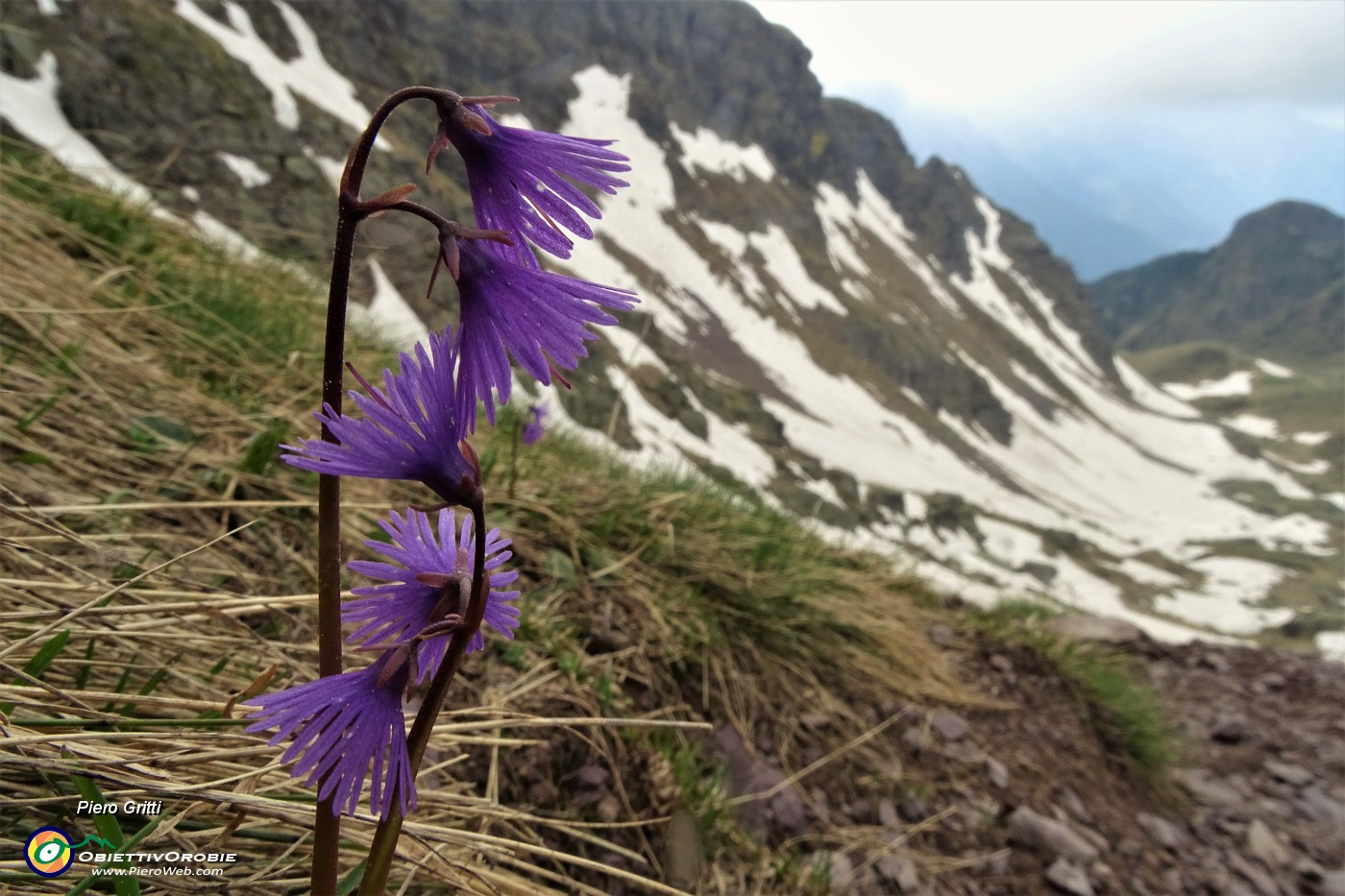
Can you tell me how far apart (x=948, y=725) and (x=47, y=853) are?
12.3ft

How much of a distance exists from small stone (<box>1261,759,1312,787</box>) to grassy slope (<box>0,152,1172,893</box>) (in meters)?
3.10

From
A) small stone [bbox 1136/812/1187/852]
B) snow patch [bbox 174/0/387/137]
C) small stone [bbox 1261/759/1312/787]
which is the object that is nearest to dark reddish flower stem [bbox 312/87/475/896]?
small stone [bbox 1136/812/1187/852]

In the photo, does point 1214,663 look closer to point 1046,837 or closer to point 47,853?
point 1046,837

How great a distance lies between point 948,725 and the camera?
13.2 ft

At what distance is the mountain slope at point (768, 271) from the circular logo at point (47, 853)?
3.84ft

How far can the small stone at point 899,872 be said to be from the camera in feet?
9.59

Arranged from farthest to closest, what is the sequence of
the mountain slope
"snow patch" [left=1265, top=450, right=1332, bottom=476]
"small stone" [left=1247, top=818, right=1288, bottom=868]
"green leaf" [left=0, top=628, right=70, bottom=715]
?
"snow patch" [left=1265, top=450, right=1332, bottom=476] → the mountain slope → "small stone" [left=1247, top=818, right=1288, bottom=868] → "green leaf" [left=0, top=628, right=70, bottom=715]

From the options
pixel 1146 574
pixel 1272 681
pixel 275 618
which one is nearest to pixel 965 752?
pixel 275 618

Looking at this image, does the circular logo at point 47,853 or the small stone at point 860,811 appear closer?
the circular logo at point 47,853

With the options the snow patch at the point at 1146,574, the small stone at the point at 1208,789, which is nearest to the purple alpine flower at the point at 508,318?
the small stone at the point at 1208,789

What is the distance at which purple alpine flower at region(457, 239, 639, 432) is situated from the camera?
0.83 meters

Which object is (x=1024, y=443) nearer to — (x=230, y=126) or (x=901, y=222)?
(x=901, y=222)

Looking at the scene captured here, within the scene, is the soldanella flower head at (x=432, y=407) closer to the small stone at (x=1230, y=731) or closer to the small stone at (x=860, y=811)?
the small stone at (x=860, y=811)

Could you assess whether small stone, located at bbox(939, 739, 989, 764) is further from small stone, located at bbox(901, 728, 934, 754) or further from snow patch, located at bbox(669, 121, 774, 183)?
snow patch, located at bbox(669, 121, 774, 183)
